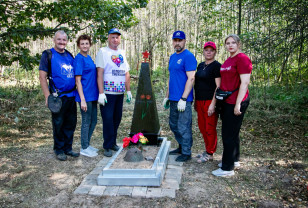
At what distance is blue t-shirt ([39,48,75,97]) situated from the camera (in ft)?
11.9

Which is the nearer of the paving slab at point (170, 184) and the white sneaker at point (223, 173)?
the paving slab at point (170, 184)

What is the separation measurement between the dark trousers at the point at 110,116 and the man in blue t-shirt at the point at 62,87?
52cm

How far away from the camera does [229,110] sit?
321 centimetres

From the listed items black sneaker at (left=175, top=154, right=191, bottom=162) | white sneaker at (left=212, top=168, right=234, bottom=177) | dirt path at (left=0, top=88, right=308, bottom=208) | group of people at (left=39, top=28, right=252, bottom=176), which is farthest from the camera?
black sneaker at (left=175, top=154, right=191, bottom=162)

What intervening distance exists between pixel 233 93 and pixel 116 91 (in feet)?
5.97

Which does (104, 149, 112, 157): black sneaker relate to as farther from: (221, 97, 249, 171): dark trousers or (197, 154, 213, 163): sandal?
(221, 97, 249, 171): dark trousers

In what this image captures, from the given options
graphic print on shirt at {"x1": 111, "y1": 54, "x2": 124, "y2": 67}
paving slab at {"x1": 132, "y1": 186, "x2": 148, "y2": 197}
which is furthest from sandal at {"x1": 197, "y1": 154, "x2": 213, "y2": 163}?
graphic print on shirt at {"x1": 111, "y1": 54, "x2": 124, "y2": 67}

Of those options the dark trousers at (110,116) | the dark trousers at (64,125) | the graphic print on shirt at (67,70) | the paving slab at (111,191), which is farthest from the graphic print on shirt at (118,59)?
the paving slab at (111,191)

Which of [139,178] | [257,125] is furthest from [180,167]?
[257,125]

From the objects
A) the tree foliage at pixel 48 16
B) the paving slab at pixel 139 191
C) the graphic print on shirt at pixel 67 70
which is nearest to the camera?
the paving slab at pixel 139 191

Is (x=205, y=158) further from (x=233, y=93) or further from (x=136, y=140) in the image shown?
(x=233, y=93)

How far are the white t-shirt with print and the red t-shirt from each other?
160 centimetres

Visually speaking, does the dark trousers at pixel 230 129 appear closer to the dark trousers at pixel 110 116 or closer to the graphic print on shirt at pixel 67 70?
the dark trousers at pixel 110 116

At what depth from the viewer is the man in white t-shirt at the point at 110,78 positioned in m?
3.84
